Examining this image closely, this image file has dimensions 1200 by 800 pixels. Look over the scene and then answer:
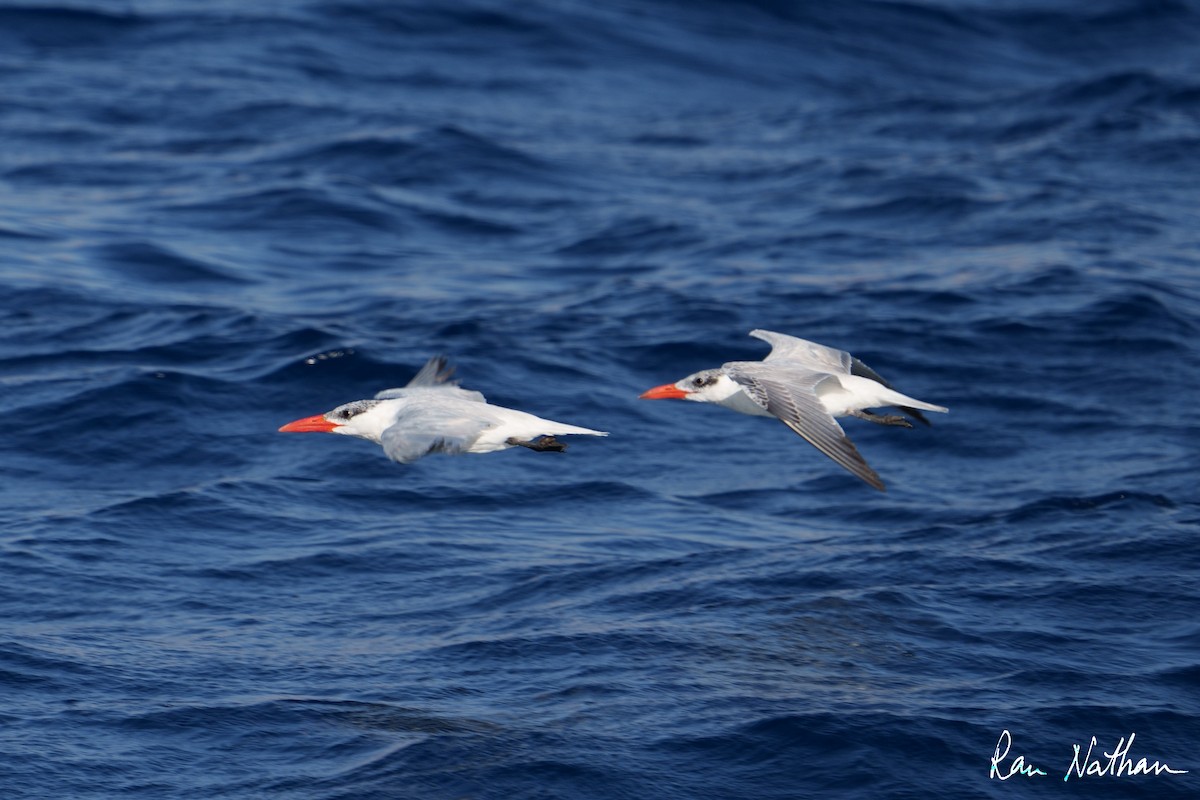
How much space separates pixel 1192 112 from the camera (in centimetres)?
2612

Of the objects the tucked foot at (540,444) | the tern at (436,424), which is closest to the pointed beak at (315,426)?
the tern at (436,424)

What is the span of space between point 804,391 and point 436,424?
8.45 feet

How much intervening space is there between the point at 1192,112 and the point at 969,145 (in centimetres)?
407

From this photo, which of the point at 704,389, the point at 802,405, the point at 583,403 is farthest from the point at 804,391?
the point at 583,403

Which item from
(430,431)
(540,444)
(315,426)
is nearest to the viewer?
(430,431)

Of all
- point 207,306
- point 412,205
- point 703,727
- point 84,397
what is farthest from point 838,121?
point 703,727

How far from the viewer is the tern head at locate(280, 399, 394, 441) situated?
10625 millimetres

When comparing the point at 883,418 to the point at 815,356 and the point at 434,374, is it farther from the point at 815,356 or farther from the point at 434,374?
the point at 434,374

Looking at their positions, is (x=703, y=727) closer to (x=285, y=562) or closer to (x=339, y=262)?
(x=285, y=562)

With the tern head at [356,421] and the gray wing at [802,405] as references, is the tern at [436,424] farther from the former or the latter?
the gray wing at [802,405]
